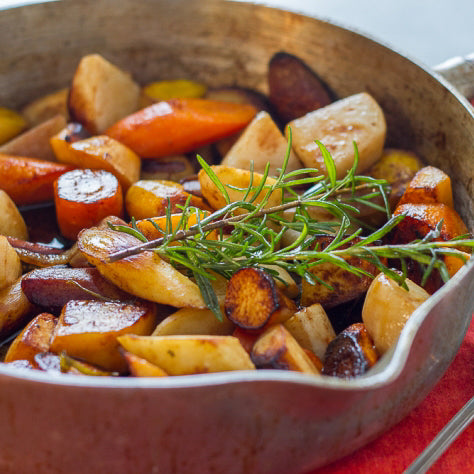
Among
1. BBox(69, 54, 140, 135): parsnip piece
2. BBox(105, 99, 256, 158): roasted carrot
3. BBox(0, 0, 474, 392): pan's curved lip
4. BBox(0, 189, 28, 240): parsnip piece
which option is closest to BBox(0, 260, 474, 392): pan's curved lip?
BBox(0, 0, 474, 392): pan's curved lip

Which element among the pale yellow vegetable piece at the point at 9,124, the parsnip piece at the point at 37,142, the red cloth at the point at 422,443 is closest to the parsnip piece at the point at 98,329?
the red cloth at the point at 422,443

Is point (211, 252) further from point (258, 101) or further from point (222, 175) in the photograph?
point (258, 101)

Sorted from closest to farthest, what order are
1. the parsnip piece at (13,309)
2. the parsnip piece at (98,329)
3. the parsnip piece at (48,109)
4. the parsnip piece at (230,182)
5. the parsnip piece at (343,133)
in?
1. the parsnip piece at (98,329)
2. the parsnip piece at (13,309)
3. the parsnip piece at (230,182)
4. the parsnip piece at (343,133)
5. the parsnip piece at (48,109)

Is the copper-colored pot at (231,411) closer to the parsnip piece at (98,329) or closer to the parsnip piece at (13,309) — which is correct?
the parsnip piece at (98,329)

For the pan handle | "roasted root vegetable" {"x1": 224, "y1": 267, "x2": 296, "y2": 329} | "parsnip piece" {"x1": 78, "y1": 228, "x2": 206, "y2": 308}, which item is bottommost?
"parsnip piece" {"x1": 78, "y1": 228, "x2": 206, "y2": 308}

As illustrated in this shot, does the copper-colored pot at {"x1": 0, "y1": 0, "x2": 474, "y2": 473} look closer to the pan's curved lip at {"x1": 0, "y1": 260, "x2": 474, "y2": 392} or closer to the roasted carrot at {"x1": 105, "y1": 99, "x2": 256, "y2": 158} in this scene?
the pan's curved lip at {"x1": 0, "y1": 260, "x2": 474, "y2": 392}

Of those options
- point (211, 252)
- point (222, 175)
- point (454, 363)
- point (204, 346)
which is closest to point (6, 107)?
point (222, 175)
